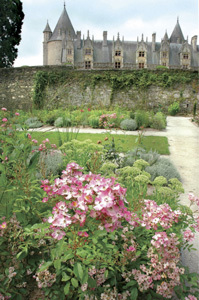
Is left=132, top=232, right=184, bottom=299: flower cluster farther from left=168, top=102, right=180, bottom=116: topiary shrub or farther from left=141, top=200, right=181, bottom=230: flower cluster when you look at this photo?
left=168, top=102, right=180, bottom=116: topiary shrub

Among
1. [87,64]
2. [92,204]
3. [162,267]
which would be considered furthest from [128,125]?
[87,64]

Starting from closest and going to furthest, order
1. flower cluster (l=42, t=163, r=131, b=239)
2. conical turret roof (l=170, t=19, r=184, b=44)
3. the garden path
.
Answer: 1. flower cluster (l=42, t=163, r=131, b=239)
2. the garden path
3. conical turret roof (l=170, t=19, r=184, b=44)

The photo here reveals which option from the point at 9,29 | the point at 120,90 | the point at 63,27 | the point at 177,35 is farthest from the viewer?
the point at 177,35

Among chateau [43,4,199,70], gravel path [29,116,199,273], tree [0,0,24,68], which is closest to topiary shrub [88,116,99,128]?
gravel path [29,116,199,273]

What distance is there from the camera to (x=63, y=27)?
39.4 metres

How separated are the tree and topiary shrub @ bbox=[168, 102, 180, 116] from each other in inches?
543

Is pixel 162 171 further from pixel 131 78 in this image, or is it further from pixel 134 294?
pixel 131 78

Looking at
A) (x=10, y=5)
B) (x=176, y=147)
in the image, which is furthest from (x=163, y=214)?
(x=10, y=5)

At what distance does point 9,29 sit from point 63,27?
2123 centimetres

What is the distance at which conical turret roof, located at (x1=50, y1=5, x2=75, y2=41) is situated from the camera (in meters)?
39.2

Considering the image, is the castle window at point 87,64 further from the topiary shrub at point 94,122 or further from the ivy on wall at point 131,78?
the topiary shrub at point 94,122

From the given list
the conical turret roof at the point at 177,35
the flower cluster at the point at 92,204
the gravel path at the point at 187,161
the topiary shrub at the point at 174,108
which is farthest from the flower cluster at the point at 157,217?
the conical turret roof at the point at 177,35

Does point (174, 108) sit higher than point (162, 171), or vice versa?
point (174, 108)

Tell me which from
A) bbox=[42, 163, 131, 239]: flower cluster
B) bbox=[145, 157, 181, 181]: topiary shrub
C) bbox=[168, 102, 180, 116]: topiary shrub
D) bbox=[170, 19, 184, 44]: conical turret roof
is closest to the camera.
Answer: bbox=[42, 163, 131, 239]: flower cluster
